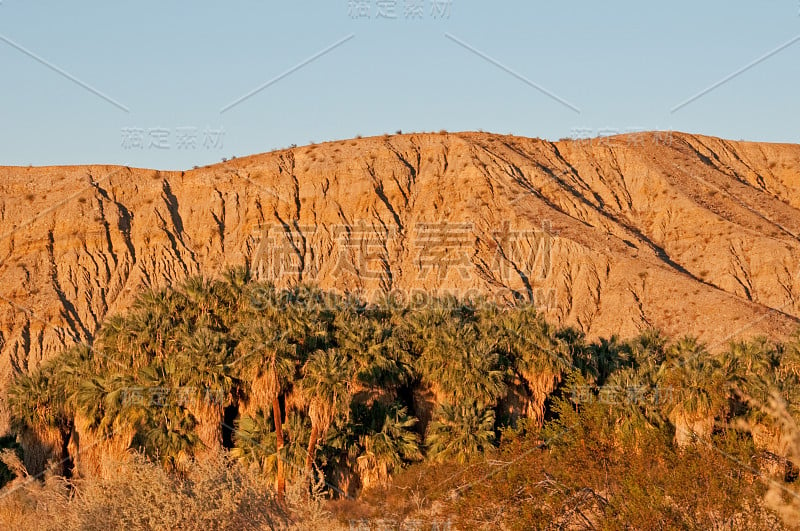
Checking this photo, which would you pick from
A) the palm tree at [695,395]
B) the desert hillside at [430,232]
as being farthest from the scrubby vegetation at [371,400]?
the desert hillside at [430,232]

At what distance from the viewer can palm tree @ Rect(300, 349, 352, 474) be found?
2959 centimetres

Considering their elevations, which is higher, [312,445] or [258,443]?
[312,445]

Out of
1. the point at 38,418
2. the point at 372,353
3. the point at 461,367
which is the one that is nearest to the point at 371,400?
the point at 372,353

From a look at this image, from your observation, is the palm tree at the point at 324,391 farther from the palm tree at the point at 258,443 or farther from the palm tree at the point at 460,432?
the palm tree at the point at 460,432

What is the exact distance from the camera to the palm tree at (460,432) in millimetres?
31703

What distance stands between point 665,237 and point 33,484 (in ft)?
194

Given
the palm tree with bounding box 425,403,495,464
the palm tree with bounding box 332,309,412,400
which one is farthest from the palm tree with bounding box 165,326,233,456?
the palm tree with bounding box 425,403,495,464

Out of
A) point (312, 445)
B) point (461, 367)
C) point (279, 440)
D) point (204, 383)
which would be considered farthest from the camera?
point (461, 367)

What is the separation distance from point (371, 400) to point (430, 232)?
124 feet

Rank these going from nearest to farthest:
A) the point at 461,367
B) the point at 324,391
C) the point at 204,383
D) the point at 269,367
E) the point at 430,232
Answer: the point at 324,391
the point at 269,367
the point at 204,383
the point at 461,367
the point at 430,232

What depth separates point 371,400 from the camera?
33844 millimetres

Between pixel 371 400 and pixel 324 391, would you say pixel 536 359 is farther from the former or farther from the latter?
pixel 324 391

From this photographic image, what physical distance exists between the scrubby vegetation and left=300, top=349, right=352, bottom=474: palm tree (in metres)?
0.05

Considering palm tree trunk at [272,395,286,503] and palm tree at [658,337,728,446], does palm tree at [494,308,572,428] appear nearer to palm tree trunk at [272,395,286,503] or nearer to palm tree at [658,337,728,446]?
palm tree at [658,337,728,446]
